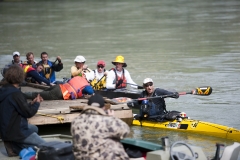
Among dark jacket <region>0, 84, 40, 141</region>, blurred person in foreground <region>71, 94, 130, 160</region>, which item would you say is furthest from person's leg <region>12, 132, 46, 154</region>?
blurred person in foreground <region>71, 94, 130, 160</region>

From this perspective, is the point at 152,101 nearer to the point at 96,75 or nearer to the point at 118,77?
the point at 118,77

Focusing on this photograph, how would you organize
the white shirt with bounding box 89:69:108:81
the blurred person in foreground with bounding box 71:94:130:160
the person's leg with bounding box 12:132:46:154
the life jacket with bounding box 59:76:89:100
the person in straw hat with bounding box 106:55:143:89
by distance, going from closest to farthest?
the blurred person in foreground with bounding box 71:94:130:160 < the person's leg with bounding box 12:132:46:154 < the life jacket with bounding box 59:76:89:100 < the person in straw hat with bounding box 106:55:143:89 < the white shirt with bounding box 89:69:108:81

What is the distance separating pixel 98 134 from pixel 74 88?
699 centimetres

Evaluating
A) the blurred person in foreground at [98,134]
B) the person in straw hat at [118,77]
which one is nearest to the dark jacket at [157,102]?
the person in straw hat at [118,77]

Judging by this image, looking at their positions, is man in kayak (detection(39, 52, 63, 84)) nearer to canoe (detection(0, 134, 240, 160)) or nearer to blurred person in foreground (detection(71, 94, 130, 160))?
canoe (detection(0, 134, 240, 160))

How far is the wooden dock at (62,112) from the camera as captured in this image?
11.8 metres

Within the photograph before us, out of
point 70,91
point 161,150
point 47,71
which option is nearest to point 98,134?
point 161,150

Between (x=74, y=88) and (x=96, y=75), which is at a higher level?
(x=96, y=75)

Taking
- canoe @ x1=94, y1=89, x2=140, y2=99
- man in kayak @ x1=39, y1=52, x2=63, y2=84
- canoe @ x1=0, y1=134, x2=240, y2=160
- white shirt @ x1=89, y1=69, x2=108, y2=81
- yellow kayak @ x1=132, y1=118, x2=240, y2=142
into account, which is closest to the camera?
canoe @ x1=0, y1=134, x2=240, y2=160

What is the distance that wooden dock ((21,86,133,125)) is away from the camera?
38.9ft

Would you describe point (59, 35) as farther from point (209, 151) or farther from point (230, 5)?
point (209, 151)

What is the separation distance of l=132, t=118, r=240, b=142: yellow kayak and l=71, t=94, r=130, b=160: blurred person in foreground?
564 cm

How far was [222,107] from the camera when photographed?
51.7ft

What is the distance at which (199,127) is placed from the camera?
12555 millimetres
